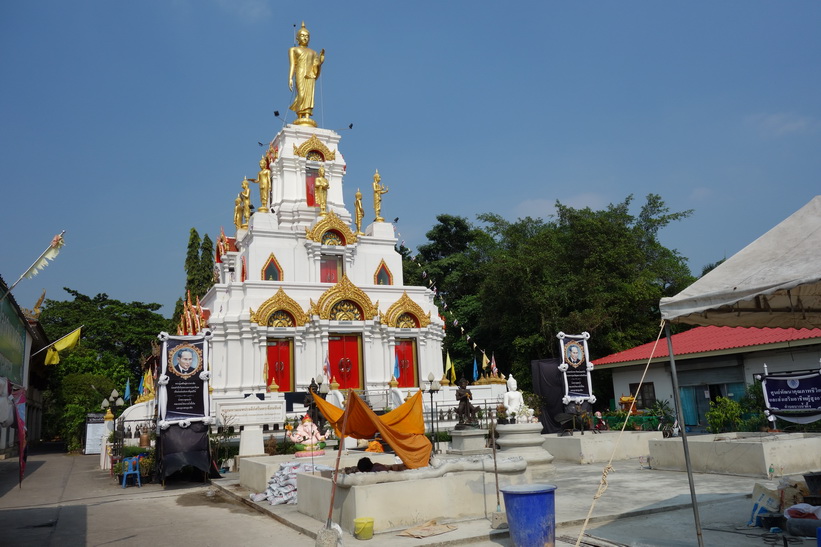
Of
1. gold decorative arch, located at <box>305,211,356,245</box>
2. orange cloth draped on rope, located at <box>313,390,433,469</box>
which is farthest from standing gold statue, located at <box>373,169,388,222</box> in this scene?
orange cloth draped on rope, located at <box>313,390,433,469</box>

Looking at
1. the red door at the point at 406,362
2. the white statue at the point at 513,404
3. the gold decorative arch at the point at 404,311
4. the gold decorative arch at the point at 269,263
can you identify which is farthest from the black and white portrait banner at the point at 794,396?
the gold decorative arch at the point at 269,263

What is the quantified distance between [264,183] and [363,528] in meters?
28.2

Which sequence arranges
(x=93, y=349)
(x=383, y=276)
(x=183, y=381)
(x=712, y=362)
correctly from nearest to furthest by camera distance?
(x=183, y=381)
(x=712, y=362)
(x=383, y=276)
(x=93, y=349)

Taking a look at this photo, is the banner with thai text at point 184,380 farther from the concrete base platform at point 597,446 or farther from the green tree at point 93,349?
the green tree at point 93,349

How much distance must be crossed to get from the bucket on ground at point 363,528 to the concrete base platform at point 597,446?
8.30 meters

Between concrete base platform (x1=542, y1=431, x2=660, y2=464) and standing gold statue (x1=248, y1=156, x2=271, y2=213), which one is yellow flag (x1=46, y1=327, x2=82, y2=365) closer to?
standing gold statue (x1=248, y1=156, x2=271, y2=213)

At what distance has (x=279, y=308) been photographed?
94.6 feet

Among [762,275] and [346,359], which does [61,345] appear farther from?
[762,275]

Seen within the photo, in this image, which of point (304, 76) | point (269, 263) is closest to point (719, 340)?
point (269, 263)

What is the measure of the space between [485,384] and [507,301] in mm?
8041

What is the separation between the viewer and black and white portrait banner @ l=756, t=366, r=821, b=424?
604 inches

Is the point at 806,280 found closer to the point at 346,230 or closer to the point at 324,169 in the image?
the point at 346,230

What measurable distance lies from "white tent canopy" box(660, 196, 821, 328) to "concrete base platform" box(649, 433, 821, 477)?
5200 millimetres

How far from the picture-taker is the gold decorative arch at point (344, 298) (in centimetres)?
2965
